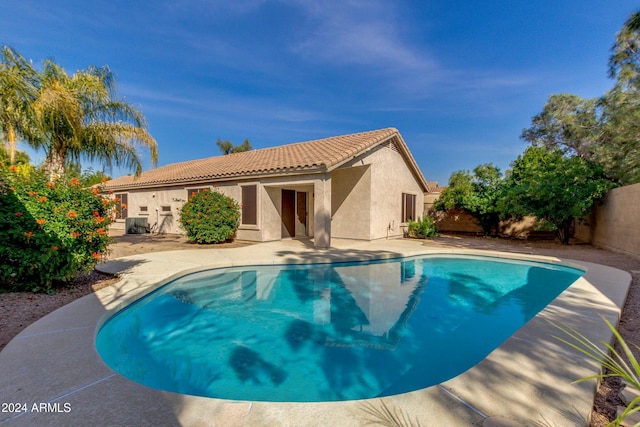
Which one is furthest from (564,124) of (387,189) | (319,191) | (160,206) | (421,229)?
(160,206)

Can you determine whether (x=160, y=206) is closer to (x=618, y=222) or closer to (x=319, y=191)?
(x=319, y=191)

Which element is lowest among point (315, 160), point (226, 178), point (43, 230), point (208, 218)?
point (43, 230)

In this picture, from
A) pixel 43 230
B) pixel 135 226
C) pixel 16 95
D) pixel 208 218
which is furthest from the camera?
pixel 135 226

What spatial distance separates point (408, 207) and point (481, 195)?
512 centimetres

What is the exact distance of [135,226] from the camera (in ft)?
58.9

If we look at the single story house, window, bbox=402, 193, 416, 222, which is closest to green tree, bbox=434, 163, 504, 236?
window, bbox=402, 193, 416, 222

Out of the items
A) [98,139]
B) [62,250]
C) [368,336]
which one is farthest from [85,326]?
[98,139]

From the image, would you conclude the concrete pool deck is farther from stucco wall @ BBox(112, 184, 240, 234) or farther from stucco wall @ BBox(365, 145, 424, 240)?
stucco wall @ BBox(112, 184, 240, 234)

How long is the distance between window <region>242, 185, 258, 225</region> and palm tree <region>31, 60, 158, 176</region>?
194 inches

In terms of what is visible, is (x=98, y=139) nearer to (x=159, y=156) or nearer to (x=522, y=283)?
(x=159, y=156)

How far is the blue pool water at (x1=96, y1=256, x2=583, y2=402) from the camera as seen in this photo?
11.6 feet

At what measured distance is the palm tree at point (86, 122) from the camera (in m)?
10.6

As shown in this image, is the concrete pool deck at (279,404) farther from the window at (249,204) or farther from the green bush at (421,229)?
the green bush at (421,229)

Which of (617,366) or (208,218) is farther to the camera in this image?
(208,218)
